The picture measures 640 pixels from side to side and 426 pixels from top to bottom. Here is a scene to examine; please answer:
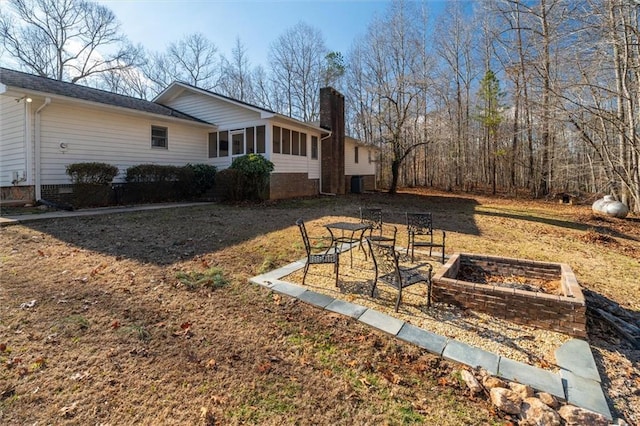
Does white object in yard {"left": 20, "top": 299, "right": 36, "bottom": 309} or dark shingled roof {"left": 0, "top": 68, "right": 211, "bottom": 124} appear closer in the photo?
white object in yard {"left": 20, "top": 299, "right": 36, "bottom": 309}

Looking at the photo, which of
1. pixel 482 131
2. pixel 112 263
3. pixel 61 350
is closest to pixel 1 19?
pixel 112 263

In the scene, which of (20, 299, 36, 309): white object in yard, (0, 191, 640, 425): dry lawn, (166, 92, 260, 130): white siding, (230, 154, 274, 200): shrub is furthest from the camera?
(166, 92, 260, 130): white siding

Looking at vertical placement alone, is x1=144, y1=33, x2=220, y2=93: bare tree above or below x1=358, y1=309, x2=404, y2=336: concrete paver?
above

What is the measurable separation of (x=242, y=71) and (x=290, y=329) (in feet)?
110

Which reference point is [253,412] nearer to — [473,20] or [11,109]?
[11,109]

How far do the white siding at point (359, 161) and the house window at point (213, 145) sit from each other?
8.56 metres

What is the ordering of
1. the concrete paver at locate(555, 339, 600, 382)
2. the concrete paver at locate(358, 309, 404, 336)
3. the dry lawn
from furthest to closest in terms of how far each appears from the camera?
1. the concrete paver at locate(358, 309, 404, 336)
2. the concrete paver at locate(555, 339, 600, 382)
3. the dry lawn

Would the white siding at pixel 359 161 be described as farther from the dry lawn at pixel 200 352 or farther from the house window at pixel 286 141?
the dry lawn at pixel 200 352

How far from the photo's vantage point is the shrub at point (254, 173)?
39.2ft

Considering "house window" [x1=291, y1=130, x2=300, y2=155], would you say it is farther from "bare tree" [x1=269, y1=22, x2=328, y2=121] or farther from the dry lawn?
"bare tree" [x1=269, y1=22, x2=328, y2=121]

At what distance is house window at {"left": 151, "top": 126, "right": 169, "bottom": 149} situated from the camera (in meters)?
12.9

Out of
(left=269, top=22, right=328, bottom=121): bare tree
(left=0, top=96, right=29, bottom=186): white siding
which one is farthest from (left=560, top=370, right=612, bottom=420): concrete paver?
(left=269, top=22, right=328, bottom=121): bare tree

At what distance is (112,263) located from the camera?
473cm

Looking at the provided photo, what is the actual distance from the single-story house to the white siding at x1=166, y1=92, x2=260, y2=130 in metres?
0.05
